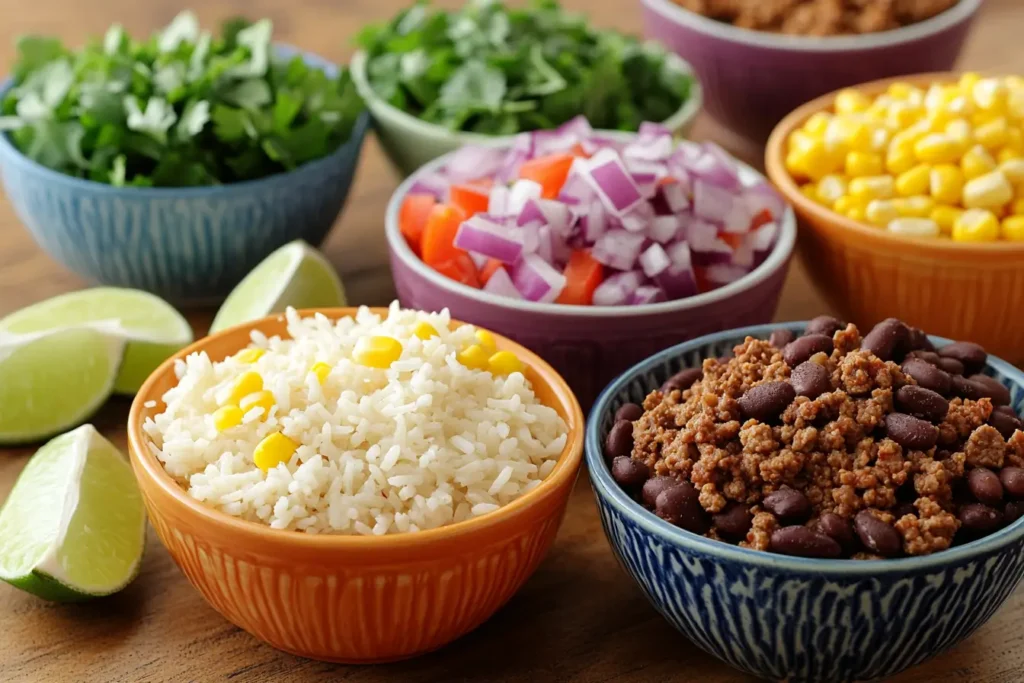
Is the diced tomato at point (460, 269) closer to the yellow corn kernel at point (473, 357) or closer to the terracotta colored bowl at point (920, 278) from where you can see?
the yellow corn kernel at point (473, 357)

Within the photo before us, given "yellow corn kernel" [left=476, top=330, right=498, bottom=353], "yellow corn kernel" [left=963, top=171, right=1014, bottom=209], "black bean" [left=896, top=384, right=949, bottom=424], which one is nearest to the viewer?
"black bean" [left=896, top=384, right=949, bottom=424]

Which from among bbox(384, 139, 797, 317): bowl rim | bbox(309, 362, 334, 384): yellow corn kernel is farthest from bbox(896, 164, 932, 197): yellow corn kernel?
bbox(309, 362, 334, 384): yellow corn kernel

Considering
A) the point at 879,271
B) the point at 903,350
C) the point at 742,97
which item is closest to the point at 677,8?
the point at 742,97

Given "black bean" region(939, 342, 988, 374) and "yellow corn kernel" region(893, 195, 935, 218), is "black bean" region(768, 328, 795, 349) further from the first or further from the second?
"yellow corn kernel" region(893, 195, 935, 218)

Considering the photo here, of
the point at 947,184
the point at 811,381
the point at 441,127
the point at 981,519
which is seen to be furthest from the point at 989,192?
the point at 441,127

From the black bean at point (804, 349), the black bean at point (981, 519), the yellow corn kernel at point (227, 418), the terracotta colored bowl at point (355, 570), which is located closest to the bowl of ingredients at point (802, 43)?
the black bean at point (804, 349)

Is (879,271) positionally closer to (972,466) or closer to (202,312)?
(972,466)

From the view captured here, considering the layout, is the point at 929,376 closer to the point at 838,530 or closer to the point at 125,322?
the point at 838,530
